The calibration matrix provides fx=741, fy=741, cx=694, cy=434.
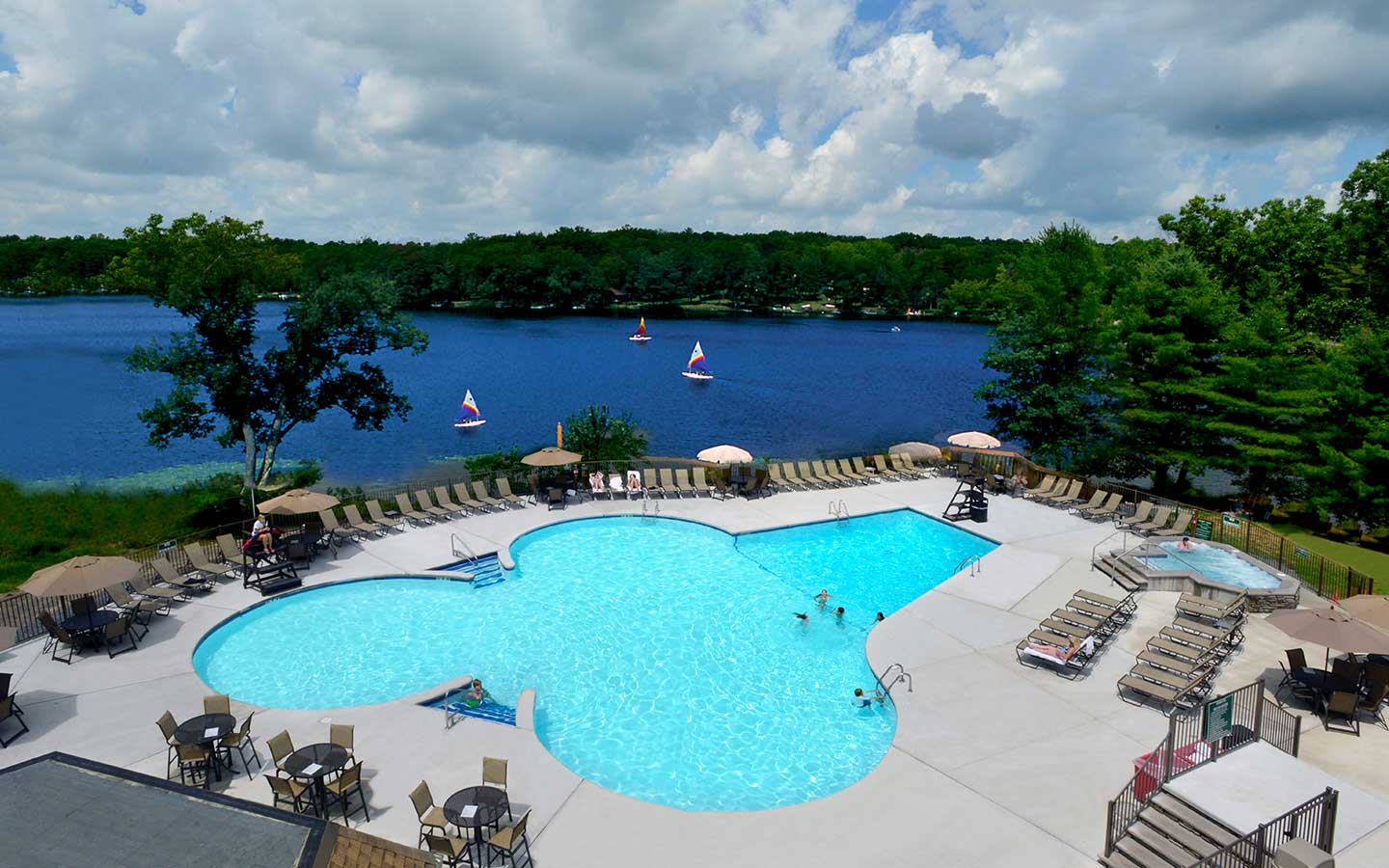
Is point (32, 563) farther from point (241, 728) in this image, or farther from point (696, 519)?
point (696, 519)

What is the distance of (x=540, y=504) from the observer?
24266 mm

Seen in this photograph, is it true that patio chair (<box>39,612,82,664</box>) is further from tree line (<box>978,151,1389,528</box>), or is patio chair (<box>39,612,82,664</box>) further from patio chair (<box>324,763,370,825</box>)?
tree line (<box>978,151,1389,528</box>)

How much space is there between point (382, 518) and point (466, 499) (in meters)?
2.69

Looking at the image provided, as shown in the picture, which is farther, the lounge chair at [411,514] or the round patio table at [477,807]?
the lounge chair at [411,514]

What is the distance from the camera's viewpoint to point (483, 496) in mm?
23375

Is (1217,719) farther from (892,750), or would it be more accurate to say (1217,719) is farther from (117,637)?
(117,637)

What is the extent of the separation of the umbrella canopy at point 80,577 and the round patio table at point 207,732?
471 cm

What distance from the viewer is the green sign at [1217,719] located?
10109 millimetres

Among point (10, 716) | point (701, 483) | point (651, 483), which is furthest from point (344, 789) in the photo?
point (701, 483)

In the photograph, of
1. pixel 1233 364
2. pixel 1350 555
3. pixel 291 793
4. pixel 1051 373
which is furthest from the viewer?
pixel 1051 373

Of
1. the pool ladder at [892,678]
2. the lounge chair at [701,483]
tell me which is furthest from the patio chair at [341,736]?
the lounge chair at [701,483]

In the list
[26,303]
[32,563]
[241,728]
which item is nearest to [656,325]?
[32,563]

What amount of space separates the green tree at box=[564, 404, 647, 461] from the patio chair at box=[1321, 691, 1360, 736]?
2070 centimetres

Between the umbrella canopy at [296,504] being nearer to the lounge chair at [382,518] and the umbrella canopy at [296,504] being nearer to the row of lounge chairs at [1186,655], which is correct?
the lounge chair at [382,518]
